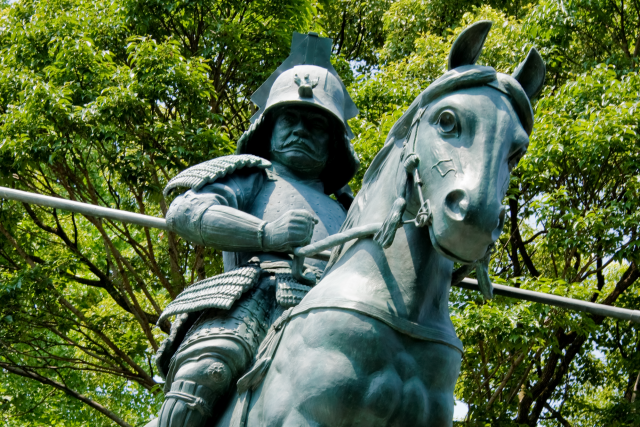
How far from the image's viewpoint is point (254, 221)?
3.67m

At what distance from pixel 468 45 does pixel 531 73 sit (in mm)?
322

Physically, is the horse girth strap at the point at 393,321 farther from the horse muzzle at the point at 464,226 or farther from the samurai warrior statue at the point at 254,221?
the samurai warrior statue at the point at 254,221

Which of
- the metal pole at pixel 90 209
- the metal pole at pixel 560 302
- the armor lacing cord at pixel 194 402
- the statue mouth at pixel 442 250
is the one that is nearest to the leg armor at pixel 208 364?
the armor lacing cord at pixel 194 402

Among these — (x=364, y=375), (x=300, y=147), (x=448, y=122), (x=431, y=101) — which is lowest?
(x=364, y=375)

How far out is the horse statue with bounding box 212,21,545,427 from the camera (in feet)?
8.81

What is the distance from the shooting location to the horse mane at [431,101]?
9.56ft

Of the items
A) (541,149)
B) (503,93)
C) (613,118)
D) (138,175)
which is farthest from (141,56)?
(503,93)

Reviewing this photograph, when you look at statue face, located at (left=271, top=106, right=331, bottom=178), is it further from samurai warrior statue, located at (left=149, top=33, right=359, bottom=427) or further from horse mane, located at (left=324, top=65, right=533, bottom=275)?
horse mane, located at (left=324, top=65, right=533, bottom=275)

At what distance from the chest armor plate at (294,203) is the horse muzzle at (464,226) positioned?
1416mm

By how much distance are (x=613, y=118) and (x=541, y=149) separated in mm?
932

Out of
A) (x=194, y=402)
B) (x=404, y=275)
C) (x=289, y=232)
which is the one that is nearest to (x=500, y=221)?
(x=404, y=275)

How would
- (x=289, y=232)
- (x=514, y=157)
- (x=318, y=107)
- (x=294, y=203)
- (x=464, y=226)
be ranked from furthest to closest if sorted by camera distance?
(x=318, y=107) → (x=294, y=203) → (x=289, y=232) → (x=514, y=157) → (x=464, y=226)

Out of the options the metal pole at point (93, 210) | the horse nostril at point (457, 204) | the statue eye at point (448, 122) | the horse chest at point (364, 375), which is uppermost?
the metal pole at point (93, 210)

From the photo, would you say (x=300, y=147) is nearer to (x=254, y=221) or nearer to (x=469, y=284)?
(x=254, y=221)
